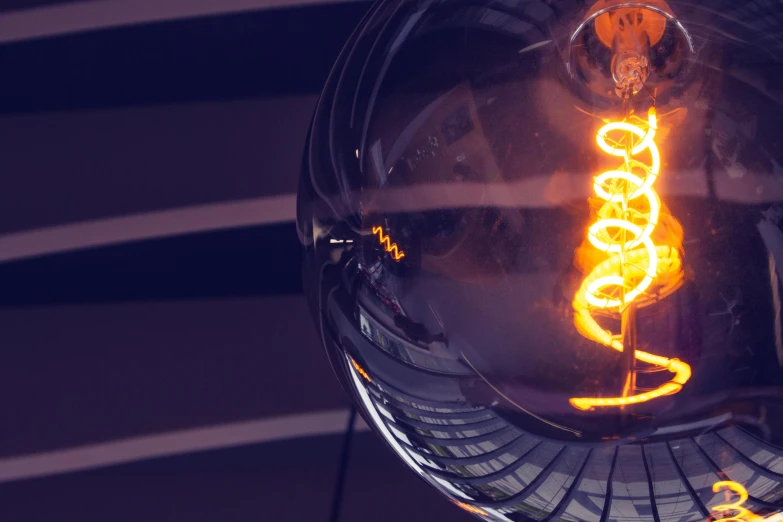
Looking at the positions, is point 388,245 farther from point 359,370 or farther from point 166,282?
point 166,282

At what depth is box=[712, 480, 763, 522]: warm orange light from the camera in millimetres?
1083

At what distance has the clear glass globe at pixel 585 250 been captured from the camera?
1.02 metres

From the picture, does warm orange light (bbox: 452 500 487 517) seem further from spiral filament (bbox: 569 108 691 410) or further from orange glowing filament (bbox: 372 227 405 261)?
orange glowing filament (bbox: 372 227 405 261)

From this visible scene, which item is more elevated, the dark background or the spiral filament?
the spiral filament

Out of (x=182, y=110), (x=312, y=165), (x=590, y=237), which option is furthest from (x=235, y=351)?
(x=590, y=237)

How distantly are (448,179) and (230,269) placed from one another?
13.1 feet

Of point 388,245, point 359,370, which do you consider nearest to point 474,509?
point 359,370

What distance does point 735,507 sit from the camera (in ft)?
3.65

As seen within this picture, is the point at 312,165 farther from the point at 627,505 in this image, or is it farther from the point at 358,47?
the point at 627,505

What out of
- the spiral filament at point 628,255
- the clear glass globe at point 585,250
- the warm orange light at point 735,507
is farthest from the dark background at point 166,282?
the warm orange light at point 735,507

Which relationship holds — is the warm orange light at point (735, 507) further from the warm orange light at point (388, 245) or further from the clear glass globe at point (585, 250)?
the warm orange light at point (388, 245)

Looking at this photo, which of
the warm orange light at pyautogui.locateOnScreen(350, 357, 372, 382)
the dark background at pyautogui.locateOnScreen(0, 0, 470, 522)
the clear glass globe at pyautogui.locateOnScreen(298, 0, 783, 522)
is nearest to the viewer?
the clear glass globe at pyautogui.locateOnScreen(298, 0, 783, 522)

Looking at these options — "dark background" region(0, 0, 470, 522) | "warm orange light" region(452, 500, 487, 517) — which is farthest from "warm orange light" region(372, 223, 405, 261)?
"dark background" region(0, 0, 470, 522)

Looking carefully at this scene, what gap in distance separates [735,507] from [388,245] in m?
0.55
